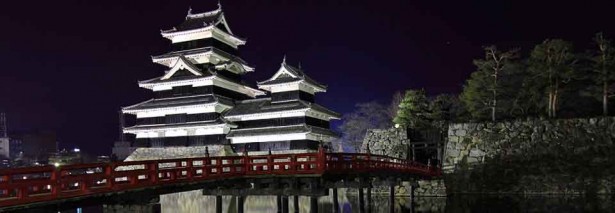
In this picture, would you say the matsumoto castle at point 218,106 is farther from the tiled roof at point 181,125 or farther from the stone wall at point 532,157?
the stone wall at point 532,157

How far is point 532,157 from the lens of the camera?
125 ft

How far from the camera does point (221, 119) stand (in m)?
44.9

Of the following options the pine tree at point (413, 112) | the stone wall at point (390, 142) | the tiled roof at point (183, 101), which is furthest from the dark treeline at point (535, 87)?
the tiled roof at point (183, 101)

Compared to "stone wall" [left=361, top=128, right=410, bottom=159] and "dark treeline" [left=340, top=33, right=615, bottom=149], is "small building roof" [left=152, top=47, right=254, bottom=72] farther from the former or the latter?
"dark treeline" [left=340, top=33, right=615, bottom=149]

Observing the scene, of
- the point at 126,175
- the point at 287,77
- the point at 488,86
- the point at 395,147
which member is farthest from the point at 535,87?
the point at 126,175

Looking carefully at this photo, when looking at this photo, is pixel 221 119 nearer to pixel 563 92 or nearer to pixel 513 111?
pixel 513 111

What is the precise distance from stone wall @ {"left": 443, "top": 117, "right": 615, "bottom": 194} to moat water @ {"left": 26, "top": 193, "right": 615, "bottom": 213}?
6.67ft

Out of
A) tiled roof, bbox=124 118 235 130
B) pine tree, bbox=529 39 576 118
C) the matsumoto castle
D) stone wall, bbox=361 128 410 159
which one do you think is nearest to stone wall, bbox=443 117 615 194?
pine tree, bbox=529 39 576 118

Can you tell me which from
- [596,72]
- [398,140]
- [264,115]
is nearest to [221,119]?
[264,115]

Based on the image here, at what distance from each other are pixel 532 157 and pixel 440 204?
9.66 m

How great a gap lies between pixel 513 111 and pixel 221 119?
1018 inches

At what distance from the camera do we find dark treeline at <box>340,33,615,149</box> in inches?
1533

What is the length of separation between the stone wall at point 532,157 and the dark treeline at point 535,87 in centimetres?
238

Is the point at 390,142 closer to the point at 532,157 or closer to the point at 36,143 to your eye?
the point at 532,157
